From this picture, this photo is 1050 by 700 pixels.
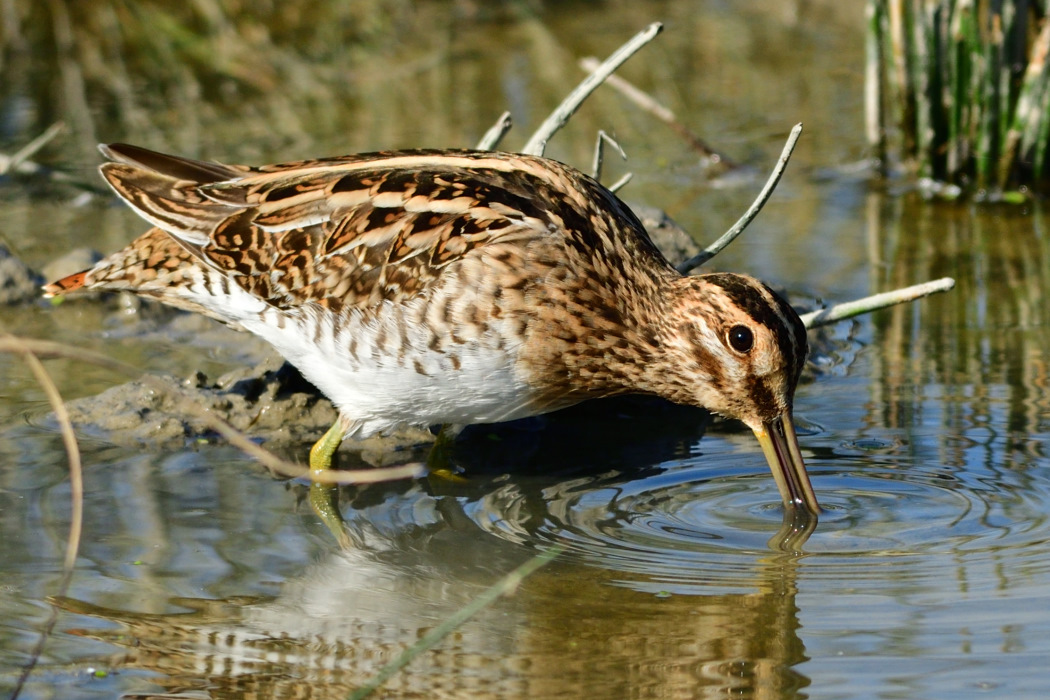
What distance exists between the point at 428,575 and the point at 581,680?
89 cm

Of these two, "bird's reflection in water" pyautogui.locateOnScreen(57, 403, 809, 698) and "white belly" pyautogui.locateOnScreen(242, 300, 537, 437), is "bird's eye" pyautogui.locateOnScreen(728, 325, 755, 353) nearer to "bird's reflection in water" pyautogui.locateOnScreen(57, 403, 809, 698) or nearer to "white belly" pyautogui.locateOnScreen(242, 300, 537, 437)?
"bird's reflection in water" pyautogui.locateOnScreen(57, 403, 809, 698)

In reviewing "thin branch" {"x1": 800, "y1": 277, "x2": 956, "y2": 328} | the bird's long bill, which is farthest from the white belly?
"thin branch" {"x1": 800, "y1": 277, "x2": 956, "y2": 328}

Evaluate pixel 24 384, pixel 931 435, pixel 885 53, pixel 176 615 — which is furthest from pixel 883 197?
pixel 176 615

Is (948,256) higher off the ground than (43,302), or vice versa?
(948,256)

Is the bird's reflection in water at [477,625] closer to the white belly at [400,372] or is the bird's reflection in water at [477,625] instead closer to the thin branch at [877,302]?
the white belly at [400,372]

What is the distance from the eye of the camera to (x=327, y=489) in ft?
17.9

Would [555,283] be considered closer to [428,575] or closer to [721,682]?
[428,575]

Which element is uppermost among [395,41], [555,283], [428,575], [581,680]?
[395,41]

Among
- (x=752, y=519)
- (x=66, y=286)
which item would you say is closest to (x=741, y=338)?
(x=752, y=519)

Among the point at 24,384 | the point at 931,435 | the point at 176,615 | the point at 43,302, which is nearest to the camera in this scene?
the point at 176,615

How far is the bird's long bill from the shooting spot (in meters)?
5.11

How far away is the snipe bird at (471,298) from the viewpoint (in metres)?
5.15

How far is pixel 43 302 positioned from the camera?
7383 millimetres

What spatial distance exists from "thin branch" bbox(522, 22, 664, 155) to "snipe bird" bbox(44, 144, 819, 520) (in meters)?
0.63
